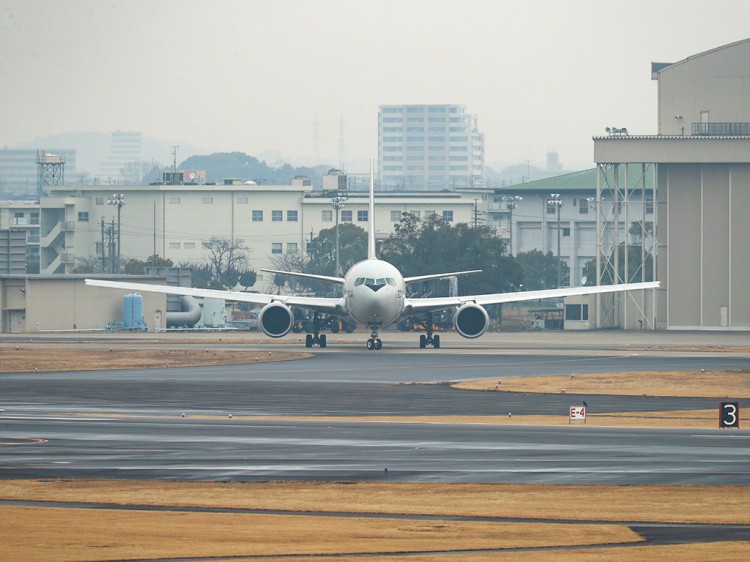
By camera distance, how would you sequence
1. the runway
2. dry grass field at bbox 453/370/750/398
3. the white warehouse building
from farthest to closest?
the white warehouse building → dry grass field at bbox 453/370/750/398 → the runway

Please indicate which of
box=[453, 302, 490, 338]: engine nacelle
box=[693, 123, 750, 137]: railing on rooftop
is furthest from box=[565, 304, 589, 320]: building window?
box=[453, 302, 490, 338]: engine nacelle

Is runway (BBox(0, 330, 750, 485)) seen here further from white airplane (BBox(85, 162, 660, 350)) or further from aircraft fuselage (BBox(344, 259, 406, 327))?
white airplane (BBox(85, 162, 660, 350))

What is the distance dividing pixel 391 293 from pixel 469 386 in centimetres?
2083

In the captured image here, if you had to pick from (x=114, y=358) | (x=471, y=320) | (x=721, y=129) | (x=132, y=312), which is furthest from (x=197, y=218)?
(x=114, y=358)

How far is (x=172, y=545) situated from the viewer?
2391cm

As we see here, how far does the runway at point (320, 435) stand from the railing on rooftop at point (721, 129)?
50.1 meters

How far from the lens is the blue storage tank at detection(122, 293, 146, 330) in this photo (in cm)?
10931

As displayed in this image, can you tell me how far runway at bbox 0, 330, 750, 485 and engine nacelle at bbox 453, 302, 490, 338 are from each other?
55.1 feet

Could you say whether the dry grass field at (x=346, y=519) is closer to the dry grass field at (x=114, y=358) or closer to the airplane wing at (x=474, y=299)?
the dry grass field at (x=114, y=358)

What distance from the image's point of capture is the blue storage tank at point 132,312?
10931 centimetres

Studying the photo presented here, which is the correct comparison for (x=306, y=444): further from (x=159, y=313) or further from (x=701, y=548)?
(x=159, y=313)

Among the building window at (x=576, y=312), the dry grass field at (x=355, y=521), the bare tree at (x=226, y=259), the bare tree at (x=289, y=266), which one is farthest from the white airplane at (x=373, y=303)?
the bare tree at (x=289, y=266)

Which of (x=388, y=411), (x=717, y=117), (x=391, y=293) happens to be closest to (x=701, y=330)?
(x=717, y=117)

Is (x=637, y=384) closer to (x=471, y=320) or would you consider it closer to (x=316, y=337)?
(x=471, y=320)
